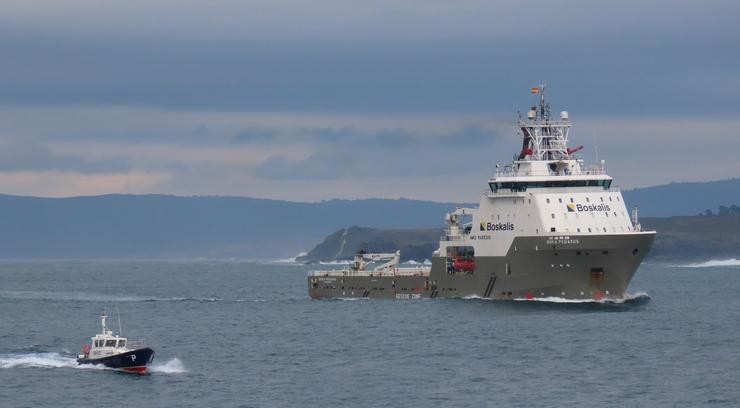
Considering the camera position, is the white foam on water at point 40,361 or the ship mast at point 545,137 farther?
the ship mast at point 545,137

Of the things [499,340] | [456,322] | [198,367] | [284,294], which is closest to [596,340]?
[499,340]

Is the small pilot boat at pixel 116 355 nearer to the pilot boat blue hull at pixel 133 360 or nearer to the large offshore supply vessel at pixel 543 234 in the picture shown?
the pilot boat blue hull at pixel 133 360

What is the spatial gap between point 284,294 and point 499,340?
2126 inches

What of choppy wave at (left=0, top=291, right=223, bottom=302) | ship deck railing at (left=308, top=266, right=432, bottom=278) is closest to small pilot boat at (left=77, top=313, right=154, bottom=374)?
ship deck railing at (left=308, top=266, right=432, bottom=278)

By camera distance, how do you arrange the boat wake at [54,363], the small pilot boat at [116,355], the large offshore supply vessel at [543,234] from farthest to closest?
1. the large offshore supply vessel at [543,234]
2. the boat wake at [54,363]
3. the small pilot boat at [116,355]

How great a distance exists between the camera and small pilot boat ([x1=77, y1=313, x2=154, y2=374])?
6725 centimetres

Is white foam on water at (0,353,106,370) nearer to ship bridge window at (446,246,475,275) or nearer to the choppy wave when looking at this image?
ship bridge window at (446,246,475,275)

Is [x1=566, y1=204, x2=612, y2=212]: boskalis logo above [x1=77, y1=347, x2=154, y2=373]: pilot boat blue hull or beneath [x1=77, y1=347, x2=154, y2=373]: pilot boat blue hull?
above

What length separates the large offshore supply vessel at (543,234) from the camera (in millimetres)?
90875

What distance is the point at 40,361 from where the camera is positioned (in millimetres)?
72562

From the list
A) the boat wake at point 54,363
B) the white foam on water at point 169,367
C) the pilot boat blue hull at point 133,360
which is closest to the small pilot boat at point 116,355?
the pilot boat blue hull at point 133,360

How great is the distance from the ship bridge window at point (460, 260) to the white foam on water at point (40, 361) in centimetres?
3111

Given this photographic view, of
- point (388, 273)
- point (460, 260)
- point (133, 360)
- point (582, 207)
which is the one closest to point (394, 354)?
point (133, 360)

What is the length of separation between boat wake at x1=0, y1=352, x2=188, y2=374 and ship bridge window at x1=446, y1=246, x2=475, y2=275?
2938cm
